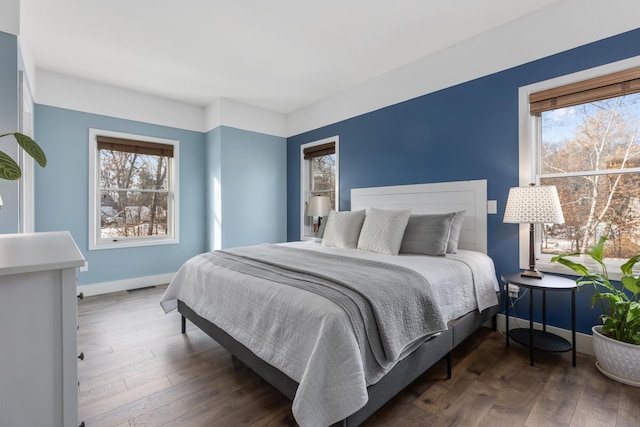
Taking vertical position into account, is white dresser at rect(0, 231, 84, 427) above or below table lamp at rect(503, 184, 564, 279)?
below

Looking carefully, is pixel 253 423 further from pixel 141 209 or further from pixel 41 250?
pixel 141 209

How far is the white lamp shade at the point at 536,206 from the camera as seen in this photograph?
2.16 meters

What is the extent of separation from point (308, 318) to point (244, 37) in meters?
2.63

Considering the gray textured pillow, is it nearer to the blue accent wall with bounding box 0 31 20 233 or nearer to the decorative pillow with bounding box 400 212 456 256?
the decorative pillow with bounding box 400 212 456 256

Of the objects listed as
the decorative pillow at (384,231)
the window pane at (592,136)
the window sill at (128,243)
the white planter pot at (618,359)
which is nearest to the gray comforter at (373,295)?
the decorative pillow at (384,231)

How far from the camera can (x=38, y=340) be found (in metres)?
0.87

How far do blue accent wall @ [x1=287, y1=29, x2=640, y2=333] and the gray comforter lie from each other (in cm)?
140

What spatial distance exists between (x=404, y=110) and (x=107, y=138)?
371 centimetres

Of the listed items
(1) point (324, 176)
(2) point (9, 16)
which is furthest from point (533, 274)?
(2) point (9, 16)

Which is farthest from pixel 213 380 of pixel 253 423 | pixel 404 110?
pixel 404 110

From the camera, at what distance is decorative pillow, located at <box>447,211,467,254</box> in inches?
105

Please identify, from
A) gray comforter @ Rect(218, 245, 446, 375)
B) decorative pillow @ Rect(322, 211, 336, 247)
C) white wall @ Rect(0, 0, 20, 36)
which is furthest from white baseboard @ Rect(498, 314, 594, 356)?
white wall @ Rect(0, 0, 20, 36)

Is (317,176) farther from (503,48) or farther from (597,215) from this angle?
(597,215)

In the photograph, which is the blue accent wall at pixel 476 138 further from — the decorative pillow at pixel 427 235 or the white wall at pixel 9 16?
the white wall at pixel 9 16
